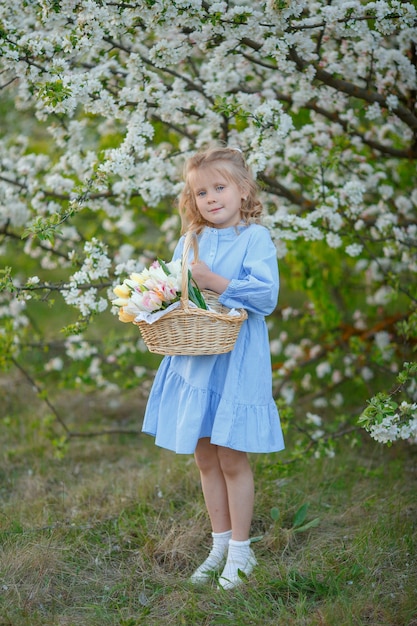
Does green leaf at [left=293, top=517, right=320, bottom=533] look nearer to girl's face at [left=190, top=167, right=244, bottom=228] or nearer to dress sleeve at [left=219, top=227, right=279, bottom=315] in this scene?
dress sleeve at [left=219, top=227, right=279, bottom=315]

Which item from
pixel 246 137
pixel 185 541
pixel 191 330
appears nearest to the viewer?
pixel 191 330

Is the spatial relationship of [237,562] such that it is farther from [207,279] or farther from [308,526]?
[207,279]

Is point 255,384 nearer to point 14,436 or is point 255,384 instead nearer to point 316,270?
point 316,270


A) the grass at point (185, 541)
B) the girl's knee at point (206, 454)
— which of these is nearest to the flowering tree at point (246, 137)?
the grass at point (185, 541)

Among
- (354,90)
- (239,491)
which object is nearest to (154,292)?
(239,491)

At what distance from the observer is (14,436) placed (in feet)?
14.8

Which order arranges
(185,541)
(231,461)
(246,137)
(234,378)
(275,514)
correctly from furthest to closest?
(246,137), (275,514), (185,541), (231,461), (234,378)

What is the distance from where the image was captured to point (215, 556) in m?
2.80

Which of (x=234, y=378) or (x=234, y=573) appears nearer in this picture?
(x=234, y=378)

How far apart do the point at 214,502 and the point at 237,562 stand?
25 cm

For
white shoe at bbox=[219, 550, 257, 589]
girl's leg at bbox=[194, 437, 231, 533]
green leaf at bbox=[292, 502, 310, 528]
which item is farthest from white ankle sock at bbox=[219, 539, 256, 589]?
green leaf at bbox=[292, 502, 310, 528]

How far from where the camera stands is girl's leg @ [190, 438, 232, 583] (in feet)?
9.02

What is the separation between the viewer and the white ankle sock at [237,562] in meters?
2.64

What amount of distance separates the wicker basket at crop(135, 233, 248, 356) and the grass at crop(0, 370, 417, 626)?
3.11 ft
